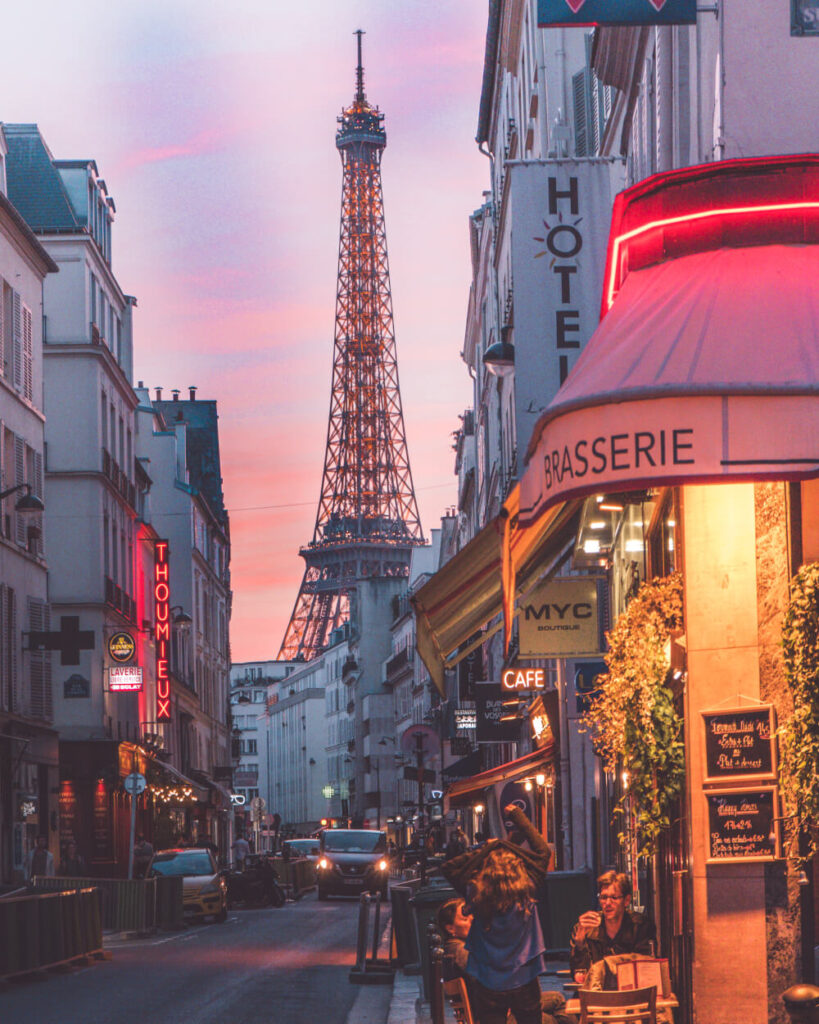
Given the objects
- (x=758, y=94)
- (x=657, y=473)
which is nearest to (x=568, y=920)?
(x=758, y=94)

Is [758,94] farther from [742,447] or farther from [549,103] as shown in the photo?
[549,103]

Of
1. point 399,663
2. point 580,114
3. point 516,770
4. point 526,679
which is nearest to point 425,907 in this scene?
point 516,770

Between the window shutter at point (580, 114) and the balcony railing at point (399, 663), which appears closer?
the window shutter at point (580, 114)

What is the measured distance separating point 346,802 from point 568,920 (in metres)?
117

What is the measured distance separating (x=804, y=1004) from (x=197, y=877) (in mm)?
29833

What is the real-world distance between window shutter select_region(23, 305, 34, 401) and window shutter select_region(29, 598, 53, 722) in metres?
4.77

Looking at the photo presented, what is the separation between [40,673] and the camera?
136ft

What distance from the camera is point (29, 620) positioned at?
41.5 meters

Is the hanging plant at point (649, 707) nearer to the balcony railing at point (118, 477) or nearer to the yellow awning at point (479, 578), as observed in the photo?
the yellow awning at point (479, 578)

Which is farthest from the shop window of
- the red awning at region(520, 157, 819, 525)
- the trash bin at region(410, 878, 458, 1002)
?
the trash bin at region(410, 878, 458, 1002)

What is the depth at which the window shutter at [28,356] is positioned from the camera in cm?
4175

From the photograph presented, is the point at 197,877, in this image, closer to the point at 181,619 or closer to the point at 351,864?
the point at 351,864

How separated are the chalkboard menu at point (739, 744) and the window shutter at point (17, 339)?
3103 cm

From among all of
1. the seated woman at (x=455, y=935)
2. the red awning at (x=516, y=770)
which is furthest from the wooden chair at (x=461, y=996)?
the red awning at (x=516, y=770)
